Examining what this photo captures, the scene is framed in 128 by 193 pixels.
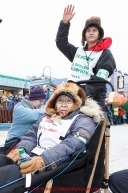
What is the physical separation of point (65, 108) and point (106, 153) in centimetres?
59

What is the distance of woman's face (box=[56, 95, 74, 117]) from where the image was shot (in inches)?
85.6

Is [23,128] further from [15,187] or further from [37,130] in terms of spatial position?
[15,187]

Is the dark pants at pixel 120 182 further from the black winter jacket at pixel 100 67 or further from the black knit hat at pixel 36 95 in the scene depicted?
the black knit hat at pixel 36 95

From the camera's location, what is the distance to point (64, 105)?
219cm

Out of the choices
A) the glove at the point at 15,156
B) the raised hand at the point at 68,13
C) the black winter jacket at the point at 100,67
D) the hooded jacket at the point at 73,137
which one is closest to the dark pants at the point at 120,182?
the hooded jacket at the point at 73,137

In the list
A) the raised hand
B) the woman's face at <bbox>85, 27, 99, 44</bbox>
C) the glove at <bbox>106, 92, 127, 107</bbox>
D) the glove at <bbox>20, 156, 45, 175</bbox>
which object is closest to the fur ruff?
the glove at <bbox>106, 92, 127, 107</bbox>

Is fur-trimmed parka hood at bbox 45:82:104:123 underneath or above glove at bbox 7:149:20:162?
above

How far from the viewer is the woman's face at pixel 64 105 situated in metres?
2.17

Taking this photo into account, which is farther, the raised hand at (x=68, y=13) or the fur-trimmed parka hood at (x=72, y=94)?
the raised hand at (x=68, y=13)

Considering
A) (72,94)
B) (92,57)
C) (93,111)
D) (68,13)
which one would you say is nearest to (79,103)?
(72,94)

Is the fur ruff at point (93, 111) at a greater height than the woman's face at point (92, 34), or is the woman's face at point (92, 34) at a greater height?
the woman's face at point (92, 34)

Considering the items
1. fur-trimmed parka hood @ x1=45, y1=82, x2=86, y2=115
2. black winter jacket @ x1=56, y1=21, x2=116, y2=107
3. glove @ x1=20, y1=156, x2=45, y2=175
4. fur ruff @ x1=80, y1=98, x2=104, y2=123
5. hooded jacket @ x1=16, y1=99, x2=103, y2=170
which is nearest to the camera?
glove @ x1=20, y1=156, x2=45, y2=175

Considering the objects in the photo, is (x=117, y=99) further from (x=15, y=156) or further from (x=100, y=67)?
(x=15, y=156)

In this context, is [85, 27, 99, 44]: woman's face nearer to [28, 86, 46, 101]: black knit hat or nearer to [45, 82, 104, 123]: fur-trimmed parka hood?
[45, 82, 104, 123]: fur-trimmed parka hood
